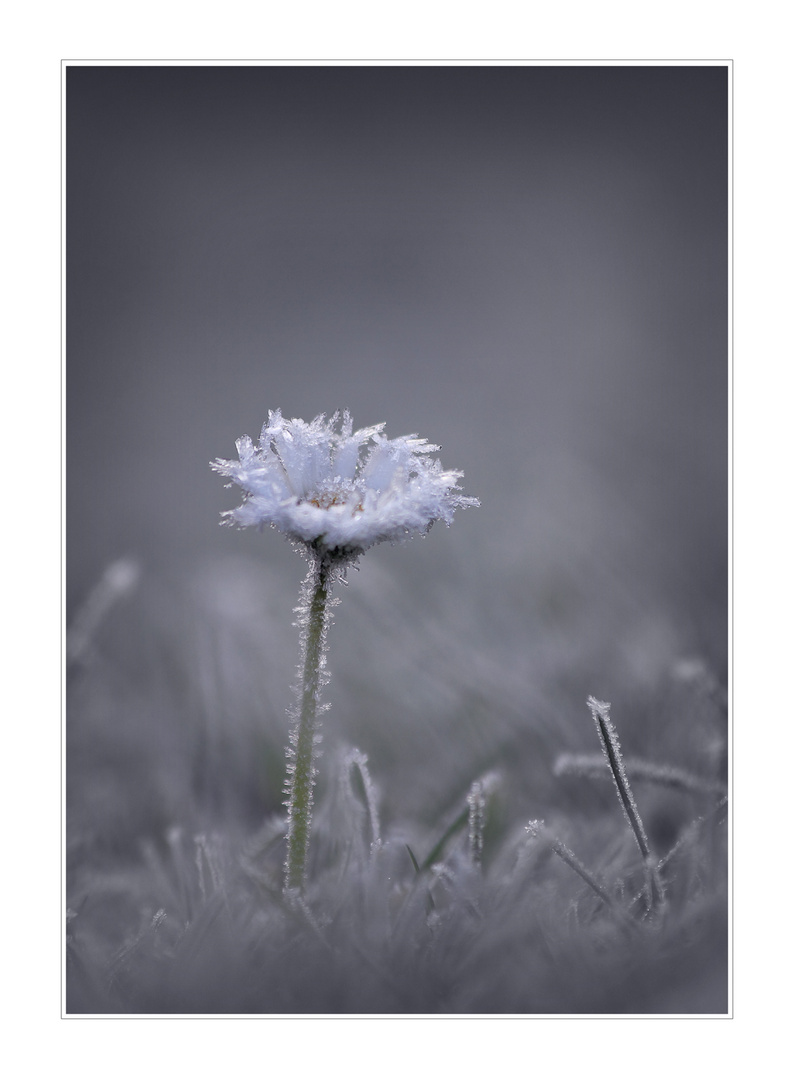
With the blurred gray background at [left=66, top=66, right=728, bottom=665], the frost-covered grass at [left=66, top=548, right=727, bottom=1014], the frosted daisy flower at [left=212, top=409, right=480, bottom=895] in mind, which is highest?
the blurred gray background at [left=66, top=66, right=728, bottom=665]

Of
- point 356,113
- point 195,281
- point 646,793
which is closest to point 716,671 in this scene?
point 646,793

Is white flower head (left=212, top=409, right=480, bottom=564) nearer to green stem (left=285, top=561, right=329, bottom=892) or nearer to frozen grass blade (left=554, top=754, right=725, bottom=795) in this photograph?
green stem (left=285, top=561, right=329, bottom=892)

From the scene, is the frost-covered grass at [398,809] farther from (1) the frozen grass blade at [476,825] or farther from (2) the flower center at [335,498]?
(2) the flower center at [335,498]

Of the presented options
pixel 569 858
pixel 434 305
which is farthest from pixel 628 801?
pixel 434 305

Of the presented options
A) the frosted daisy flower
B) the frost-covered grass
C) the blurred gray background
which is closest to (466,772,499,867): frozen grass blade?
the frost-covered grass

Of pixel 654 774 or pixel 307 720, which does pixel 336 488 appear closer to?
pixel 307 720

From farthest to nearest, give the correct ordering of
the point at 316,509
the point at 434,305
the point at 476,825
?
1. the point at 434,305
2. the point at 476,825
3. the point at 316,509

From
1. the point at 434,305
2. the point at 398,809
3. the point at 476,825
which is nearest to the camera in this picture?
the point at 476,825
